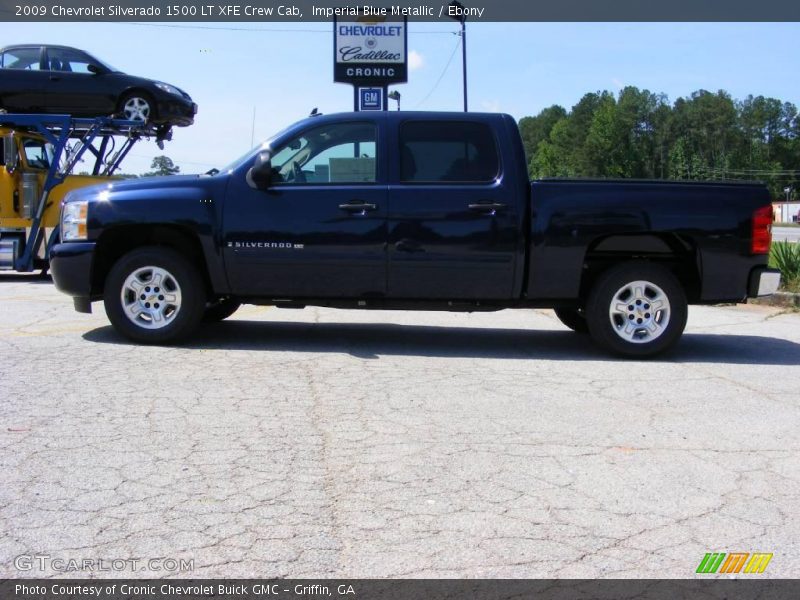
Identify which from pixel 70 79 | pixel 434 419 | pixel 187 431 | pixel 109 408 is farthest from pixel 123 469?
pixel 70 79

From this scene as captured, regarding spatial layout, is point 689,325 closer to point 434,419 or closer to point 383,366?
point 383,366

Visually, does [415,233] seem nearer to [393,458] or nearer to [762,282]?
[393,458]

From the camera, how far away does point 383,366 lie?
635 cm

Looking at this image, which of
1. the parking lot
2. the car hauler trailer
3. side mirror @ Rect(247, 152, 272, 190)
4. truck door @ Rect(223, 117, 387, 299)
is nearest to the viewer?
the parking lot

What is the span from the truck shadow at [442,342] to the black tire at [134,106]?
23.9 ft

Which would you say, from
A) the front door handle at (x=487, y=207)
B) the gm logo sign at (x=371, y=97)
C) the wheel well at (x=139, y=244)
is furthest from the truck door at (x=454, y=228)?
the gm logo sign at (x=371, y=97)

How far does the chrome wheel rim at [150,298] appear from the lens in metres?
6.93

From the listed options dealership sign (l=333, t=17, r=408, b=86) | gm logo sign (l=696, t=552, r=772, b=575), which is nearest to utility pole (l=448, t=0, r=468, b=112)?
dealership sign (l=333, t=17, r=408, b=86)

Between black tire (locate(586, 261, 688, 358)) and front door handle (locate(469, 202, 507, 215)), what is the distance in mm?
1142

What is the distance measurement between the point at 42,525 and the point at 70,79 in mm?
12424

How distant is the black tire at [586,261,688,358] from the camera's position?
6820 millimetres

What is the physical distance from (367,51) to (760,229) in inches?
625

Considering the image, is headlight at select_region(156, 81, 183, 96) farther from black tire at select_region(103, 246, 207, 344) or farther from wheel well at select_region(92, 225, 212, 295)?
black tire at select_region(103, 246, 207, 344)

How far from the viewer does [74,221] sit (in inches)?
276
